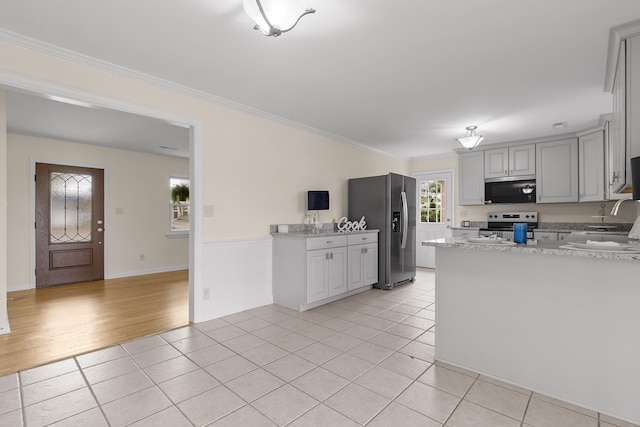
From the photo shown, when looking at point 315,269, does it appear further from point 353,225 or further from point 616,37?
point 616,37

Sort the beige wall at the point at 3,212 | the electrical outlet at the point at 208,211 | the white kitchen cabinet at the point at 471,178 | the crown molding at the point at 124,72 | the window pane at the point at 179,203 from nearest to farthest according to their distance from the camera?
the crown molding at the point at 124,72, the beige wall at the point at 3,212, the electrical outlet at the point at 208,211, the white kitchen cabinet at the point at 471,178, the window pane at the point at 179,203

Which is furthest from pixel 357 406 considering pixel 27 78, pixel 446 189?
pixel 446 189

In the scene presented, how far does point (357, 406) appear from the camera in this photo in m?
1.85

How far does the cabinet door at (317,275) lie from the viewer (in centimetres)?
366

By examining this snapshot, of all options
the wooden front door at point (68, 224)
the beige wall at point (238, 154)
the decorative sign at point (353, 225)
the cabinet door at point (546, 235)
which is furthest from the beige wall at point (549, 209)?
the wooden front door at point (68, 224)

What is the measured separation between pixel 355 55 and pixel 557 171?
421cm

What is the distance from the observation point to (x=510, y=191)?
5270 mm

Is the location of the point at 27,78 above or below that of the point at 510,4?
below

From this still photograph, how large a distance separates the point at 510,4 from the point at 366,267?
341 centimetres

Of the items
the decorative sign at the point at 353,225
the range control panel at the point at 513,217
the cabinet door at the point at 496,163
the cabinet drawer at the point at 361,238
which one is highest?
the cabinet door at the point at 496,163

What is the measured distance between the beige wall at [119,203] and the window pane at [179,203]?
0.14m

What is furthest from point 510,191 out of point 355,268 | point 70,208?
point 70,208

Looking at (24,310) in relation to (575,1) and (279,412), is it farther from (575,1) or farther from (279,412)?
(575,1)

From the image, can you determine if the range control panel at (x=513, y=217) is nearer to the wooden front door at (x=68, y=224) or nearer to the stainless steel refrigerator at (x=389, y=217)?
the stainless steel refrigerator at (x=389, y=217)
